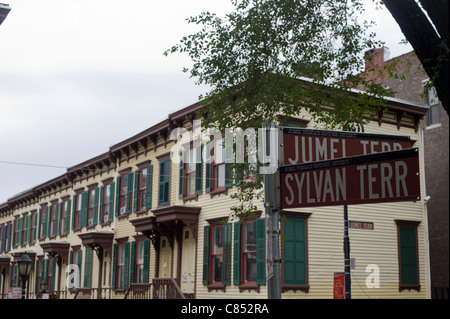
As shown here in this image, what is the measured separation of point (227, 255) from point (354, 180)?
18.4 metres

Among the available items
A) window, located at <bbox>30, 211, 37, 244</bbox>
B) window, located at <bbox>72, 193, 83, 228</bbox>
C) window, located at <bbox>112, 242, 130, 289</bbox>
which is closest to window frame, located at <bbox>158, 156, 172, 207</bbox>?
window, located at <bbox>112, 242, 130, 289</bbox>

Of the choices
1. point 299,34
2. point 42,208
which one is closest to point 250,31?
point 299,34

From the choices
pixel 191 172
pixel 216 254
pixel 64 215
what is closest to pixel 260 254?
pixel 216 254

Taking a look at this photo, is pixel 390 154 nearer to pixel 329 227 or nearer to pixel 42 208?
pixel 329 227

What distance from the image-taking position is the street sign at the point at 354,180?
377cm

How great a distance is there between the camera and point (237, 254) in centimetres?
2153

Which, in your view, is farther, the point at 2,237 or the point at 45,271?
the point at 2,237

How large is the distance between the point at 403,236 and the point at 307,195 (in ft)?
68.5

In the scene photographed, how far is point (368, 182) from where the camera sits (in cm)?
395

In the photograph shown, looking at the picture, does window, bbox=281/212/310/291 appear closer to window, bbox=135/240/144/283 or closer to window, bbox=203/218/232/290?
window, bbox=203/218/232/290

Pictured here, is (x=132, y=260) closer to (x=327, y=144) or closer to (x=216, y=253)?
(x=216, y=253)

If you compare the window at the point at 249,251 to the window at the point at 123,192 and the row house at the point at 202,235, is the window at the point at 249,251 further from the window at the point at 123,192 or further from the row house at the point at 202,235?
the window at the point at 123,192

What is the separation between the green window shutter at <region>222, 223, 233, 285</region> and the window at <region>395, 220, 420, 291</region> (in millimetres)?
6894

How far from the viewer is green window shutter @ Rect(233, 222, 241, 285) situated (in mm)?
21391
